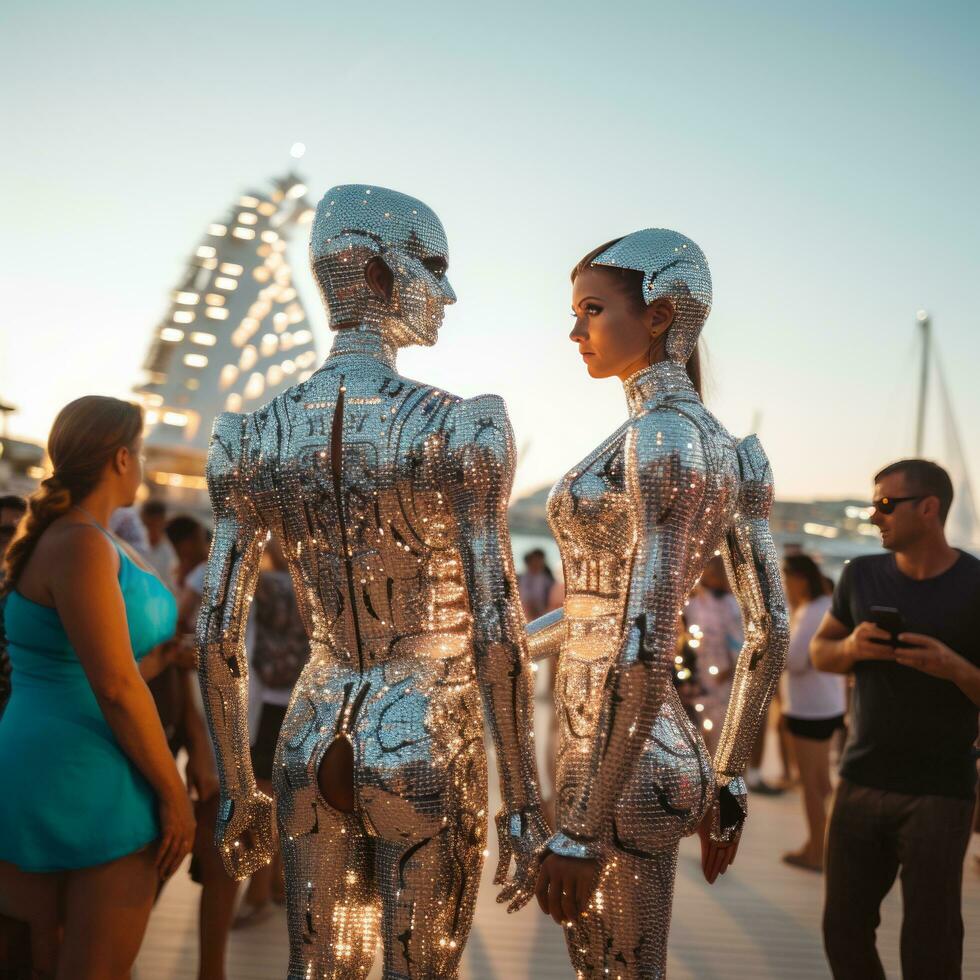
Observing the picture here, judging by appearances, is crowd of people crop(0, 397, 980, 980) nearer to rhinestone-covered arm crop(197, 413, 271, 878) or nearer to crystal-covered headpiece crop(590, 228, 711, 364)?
rhinestone-covered arm crop(197, 413, 271, 878)

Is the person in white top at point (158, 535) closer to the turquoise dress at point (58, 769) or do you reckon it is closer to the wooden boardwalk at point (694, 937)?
the wooden boardwalk at point (694, 937)

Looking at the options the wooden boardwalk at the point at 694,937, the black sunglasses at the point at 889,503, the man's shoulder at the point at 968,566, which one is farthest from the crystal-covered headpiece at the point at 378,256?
the wooden boardwalk at the point at 694,937

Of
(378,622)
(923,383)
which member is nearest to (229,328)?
(923,383)

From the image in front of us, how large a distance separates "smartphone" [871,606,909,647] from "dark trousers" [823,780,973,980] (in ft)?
1.48

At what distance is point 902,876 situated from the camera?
2.90 m

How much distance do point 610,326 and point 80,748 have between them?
1513 mm

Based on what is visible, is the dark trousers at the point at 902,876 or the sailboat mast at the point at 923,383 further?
the sailboat mast at the point at 923,383

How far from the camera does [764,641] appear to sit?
211 cm

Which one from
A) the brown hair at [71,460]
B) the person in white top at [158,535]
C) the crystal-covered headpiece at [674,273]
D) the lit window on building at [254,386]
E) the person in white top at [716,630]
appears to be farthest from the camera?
the lit window on building at [254,386]

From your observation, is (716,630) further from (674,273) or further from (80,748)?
(80,748)

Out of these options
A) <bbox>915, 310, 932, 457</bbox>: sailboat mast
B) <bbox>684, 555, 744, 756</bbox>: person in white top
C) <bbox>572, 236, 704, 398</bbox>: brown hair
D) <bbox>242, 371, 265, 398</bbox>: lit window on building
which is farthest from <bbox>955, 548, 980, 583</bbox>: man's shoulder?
<bbox>242, 371, 265, 398</bbox>: lit window on building

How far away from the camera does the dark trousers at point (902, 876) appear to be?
2805mm

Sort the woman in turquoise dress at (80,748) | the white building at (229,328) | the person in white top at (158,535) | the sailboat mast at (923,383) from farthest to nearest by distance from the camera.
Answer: the white building at (229,328), the sailboat mast at (923,383), the person in white top at (158,535), the woman in turquoise dress at (80,748)

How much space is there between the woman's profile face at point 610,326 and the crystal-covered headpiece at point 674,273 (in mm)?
42
